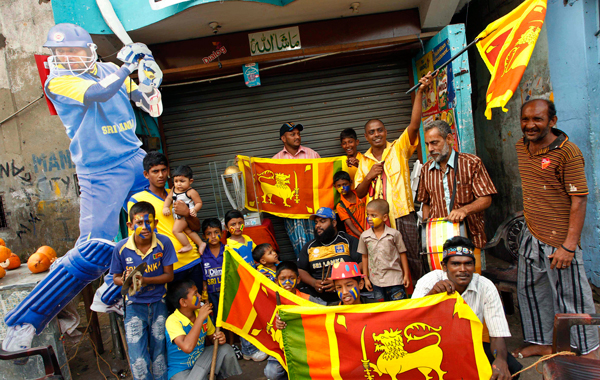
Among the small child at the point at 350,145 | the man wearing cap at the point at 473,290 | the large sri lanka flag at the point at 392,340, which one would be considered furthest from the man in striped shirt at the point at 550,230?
the small child at the point at 350,145

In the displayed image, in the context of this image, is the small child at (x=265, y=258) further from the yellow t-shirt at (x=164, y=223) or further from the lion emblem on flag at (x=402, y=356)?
the lion emblem on flag at (x=402, y=356)

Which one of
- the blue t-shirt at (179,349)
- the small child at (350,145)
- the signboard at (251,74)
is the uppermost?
the signboard at (251,74)

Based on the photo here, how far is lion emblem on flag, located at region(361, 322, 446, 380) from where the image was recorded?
2.47 m

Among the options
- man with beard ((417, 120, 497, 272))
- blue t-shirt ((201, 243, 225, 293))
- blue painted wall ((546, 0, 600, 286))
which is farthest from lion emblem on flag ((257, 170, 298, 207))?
blue painted wall ((546, 0, 600, 286))

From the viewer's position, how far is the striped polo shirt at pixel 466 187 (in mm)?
3137

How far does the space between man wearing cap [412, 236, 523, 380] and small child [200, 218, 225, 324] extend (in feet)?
6.96

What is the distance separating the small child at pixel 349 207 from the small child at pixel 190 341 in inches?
79.0

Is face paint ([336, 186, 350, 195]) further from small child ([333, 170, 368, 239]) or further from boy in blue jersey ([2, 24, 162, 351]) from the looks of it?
boy in blue jersey ([2, 24, 162, 351])

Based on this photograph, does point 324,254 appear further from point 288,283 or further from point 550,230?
point 550,230

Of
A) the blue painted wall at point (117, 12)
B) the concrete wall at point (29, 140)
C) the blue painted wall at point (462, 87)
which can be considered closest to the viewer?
the blue painted wall at point (117, 12)

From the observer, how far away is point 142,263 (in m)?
3.14

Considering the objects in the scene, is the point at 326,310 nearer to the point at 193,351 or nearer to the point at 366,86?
the point at 193,351

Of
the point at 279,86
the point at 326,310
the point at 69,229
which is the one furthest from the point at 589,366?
the point at 69,229

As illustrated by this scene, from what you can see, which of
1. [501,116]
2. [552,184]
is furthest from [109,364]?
[501,116]
